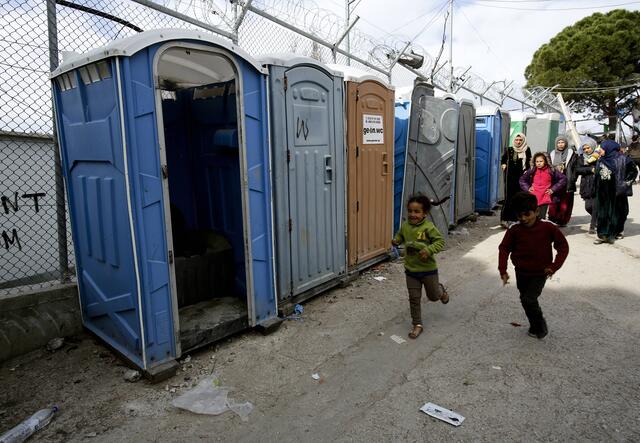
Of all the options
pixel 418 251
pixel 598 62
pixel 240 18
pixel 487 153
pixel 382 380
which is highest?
pixel 598 62

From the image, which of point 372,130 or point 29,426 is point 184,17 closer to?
point 372,130

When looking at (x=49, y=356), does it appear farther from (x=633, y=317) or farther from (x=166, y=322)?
(x=633, y=317)

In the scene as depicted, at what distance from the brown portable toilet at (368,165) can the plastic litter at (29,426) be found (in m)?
3.16

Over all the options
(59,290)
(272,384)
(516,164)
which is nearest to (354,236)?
(272,384)

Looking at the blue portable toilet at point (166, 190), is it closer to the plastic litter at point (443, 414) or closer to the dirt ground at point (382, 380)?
the dirt ground at point (382, 380)

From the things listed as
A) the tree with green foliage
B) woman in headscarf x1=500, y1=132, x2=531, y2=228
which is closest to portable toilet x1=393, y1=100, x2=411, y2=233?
woman in headscarf x1=500, y1=132, x2=531, y2=228

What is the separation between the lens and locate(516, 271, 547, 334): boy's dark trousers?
133 inches

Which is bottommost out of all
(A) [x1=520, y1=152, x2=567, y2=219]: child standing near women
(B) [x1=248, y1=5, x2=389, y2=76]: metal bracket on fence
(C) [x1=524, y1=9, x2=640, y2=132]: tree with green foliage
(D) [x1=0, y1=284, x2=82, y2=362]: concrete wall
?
(D) [x1=0, y1=284, x2=82, y2=362]: concrete wall

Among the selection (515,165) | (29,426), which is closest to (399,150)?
(515,165)

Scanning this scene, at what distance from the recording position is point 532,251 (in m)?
3.34

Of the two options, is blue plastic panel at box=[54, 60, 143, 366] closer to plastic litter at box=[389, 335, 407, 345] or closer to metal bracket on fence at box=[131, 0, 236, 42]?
metal bracket on fence at box=[131, 0, 236, 42]

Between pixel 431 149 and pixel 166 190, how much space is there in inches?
170

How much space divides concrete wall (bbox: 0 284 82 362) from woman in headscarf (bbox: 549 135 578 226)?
23.7ft

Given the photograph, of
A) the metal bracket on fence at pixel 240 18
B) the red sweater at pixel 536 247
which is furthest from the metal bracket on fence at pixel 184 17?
the red sweater at pixel 536 247
